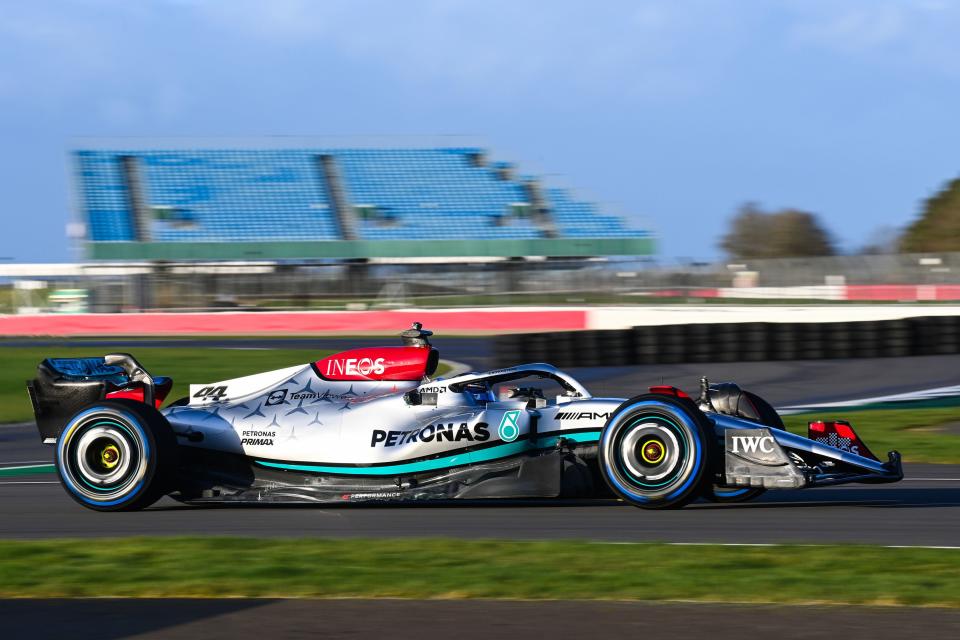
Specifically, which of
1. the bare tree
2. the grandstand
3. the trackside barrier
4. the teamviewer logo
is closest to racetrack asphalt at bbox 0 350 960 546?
the teamviewer logo

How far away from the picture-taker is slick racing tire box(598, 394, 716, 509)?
768cm

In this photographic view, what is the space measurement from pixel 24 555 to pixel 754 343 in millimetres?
17099

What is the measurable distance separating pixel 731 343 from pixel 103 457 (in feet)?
50.3

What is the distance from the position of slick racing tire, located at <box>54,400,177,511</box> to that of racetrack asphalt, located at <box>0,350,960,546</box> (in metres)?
0.15

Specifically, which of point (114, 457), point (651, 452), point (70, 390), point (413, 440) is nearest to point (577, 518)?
point (651, 452)

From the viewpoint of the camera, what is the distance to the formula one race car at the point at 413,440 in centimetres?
771

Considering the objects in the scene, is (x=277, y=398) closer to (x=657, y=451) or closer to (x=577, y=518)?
(x=577, y=518)

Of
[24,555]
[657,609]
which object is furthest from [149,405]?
[657,609]

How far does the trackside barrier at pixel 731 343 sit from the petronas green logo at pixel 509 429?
1256 centimetres

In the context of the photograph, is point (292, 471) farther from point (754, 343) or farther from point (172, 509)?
point (754, 343)

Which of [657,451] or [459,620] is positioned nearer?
[459,620]

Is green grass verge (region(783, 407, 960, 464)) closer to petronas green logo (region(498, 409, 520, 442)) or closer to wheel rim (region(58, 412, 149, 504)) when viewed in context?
petronas green logo (region(498, 409, 520, 442))

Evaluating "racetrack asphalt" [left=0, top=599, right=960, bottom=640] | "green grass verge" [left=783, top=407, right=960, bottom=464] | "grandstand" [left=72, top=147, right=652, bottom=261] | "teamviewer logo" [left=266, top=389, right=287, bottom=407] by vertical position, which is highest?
"grandstand" [left=72, top=147, right=652, bottom=261]

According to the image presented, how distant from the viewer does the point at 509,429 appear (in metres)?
8.03
